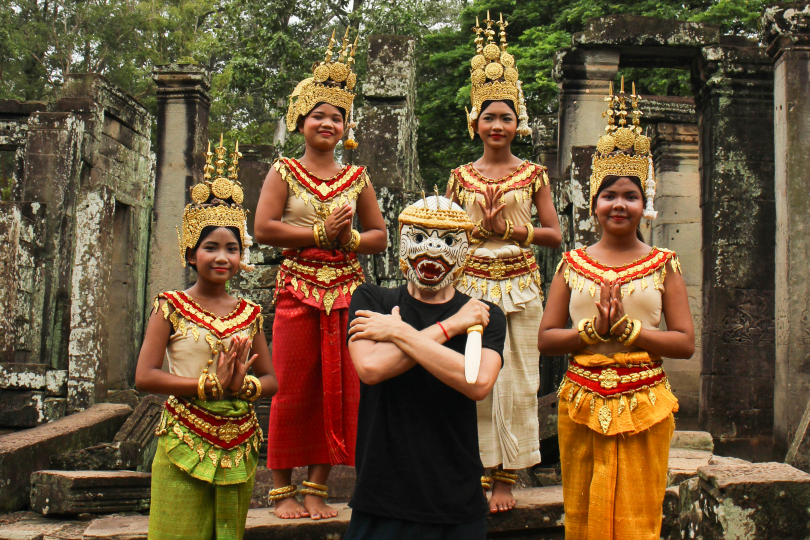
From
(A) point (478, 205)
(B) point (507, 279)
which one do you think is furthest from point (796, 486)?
(A) point (478, 205)

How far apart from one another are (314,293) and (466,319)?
1.39m

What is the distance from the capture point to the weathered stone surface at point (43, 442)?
5.11m

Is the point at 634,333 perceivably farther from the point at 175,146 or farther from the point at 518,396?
the point at 175,146

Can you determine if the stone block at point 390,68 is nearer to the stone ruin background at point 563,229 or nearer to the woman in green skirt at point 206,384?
the stone ruin background at point 563,229

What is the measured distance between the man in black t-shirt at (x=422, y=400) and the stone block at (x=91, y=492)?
9.28 feet

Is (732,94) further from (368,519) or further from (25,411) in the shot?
(25,411)

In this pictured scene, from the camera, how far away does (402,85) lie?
5.59 meters

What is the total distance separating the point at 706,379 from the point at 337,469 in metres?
4.58

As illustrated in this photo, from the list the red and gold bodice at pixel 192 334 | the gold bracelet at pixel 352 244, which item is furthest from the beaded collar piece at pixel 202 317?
the gold bracelet at pixel 352 244

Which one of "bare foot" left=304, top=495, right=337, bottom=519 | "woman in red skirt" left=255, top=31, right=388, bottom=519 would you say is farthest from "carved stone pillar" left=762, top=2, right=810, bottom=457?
"bare foot" left=304, top=495, right=337, bottom=519

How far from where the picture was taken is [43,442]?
551 cm

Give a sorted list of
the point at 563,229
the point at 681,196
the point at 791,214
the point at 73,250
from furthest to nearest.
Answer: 1. the point at 73,250
2. the point at 681,196
3. the point at 791,214
4. the point at 563,229

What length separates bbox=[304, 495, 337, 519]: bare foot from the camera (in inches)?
137

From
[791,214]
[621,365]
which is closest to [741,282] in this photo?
[791,214]
